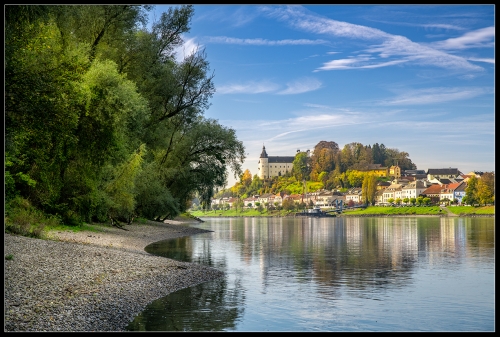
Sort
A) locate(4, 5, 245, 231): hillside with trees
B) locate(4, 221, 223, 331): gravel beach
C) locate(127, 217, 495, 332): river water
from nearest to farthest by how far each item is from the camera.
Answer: locate(4, 221, 223, 331): gravel beach
locate(127, 217, 495, 332): river water
locate(4, 5, 245, 231): hillside with trees

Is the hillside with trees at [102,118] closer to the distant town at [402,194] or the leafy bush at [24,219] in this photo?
the leafy bush at [24,219]

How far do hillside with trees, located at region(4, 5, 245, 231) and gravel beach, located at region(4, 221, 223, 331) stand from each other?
3.84m

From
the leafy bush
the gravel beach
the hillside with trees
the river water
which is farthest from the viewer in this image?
the leafy bush

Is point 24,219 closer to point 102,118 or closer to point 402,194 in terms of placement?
point 102,118

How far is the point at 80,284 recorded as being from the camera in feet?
52.5

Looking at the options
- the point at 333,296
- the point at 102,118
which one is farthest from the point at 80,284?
the point at 102,118

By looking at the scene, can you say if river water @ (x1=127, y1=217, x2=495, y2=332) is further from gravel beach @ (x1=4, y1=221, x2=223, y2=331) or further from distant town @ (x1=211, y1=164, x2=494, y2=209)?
distant town @ (x1=211, y1=164, x2=494, y2=209)

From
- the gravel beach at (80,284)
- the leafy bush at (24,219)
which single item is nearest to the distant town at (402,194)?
the leafy bush at (24,219)

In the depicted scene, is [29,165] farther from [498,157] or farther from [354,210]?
[354,210]

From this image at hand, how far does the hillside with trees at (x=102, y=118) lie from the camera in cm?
1639

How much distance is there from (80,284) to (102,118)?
37.7 ft

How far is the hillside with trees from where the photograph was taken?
16391 mm

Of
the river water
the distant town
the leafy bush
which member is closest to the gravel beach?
the river water

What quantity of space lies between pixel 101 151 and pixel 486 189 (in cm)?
10108
